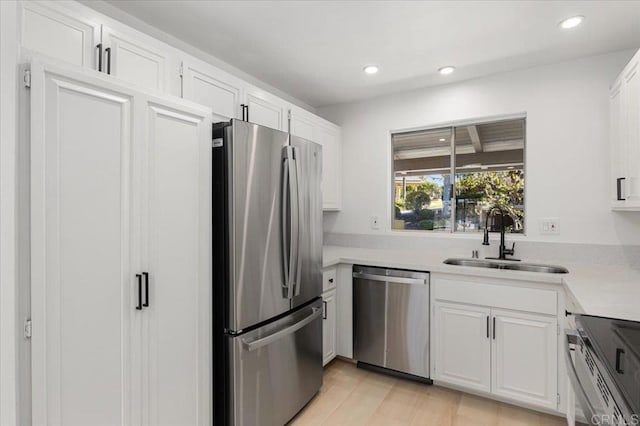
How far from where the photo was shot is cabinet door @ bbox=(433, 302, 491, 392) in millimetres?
2330

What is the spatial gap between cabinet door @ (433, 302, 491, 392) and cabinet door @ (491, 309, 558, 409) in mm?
64

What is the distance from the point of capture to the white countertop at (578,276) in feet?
4.80

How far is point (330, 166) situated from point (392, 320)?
163cm

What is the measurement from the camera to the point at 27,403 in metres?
1.05

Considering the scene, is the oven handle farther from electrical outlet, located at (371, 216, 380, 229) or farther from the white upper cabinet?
electrical outlet, located at (371, 216, 380, 229)

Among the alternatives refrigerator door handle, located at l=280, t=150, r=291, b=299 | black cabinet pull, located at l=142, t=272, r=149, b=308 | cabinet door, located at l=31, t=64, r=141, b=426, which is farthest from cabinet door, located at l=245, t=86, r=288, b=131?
black cabinet pull, located at l=142, t=272, r=149, b=308

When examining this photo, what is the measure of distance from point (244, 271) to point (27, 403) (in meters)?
0.92

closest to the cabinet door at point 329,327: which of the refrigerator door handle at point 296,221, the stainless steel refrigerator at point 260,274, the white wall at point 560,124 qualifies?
the stainless steel refrigerator at point 260,274

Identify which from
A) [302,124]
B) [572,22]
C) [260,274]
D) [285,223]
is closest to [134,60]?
[285,223]

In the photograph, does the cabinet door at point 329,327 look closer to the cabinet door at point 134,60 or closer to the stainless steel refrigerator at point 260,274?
the stainless steel refrigerator at point 260,274

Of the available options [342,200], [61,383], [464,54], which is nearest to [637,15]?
[464,54]

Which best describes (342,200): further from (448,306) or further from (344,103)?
(448,306)

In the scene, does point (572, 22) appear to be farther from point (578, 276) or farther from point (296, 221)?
point (296, 221)

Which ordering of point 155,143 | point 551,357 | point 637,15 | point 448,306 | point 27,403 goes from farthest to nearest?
point 448,306, point 551,357, point 637,15, point 155,143, point 27,403
